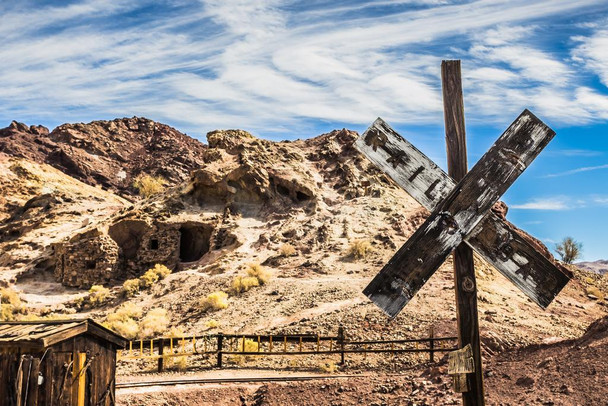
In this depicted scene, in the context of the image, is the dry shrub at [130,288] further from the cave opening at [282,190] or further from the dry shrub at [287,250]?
the cave opening at [282,190]

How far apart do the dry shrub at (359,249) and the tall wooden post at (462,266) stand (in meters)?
27.6

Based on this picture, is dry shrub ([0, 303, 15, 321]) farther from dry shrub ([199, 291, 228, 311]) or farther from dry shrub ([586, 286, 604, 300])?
dry shrub ([586, 286, 604, 300])

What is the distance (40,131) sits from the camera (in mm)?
95750

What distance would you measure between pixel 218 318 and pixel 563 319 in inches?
565

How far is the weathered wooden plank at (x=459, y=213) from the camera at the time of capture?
412 centimetres

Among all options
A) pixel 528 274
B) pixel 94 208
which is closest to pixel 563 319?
pixel 528 274

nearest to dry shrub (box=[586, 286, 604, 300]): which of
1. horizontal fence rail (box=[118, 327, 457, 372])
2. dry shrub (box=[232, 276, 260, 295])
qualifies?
horizontal fence rail (box=[118, 327, 457, 372])

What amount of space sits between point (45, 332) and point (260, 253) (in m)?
24.8

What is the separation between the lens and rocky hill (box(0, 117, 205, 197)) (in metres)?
81.6

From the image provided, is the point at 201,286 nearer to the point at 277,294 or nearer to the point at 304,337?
the point at 277,294

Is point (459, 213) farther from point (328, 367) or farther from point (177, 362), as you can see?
point (177, 362)

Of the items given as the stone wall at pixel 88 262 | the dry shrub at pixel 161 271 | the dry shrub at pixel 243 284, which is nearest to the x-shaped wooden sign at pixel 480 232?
the dry shrub at pixel 243 284

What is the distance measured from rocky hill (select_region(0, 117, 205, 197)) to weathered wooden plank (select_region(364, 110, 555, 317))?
75.6 meters

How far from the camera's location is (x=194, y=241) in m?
39.3
